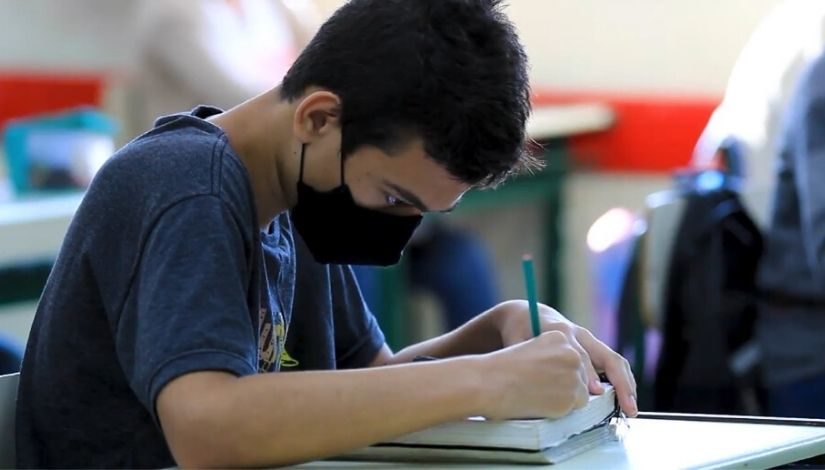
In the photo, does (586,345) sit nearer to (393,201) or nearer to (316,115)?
(393,201)

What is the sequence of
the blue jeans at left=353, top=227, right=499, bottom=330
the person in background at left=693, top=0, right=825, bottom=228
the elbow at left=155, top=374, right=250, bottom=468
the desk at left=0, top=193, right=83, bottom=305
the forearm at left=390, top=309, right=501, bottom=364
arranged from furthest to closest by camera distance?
the blue jeans at left=353, top=227, right=499, bottom=330 → the person in background at left=693, top=0, right=825, bottom=228 → the desk at left=0, top=193, right=83, bottom=305 → the forearm at left=390, top=309, right=501, bottom=364 → the elbow at left=155, top=374, right=250, bottom=468

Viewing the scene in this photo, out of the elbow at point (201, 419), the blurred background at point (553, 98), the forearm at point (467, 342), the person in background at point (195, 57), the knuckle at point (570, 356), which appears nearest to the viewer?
the elbow at point (201, 419)

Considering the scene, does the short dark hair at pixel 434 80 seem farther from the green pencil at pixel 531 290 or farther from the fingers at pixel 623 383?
the fingers at pixel 623 383

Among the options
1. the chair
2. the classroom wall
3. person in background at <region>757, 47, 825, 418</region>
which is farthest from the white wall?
the chair

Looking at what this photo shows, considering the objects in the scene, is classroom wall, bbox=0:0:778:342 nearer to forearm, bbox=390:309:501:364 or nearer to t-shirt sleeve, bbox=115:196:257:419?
forearm, bbox=390:309:501:364

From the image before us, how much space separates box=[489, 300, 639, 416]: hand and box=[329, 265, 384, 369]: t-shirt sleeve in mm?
202

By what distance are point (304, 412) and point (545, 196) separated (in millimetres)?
3245

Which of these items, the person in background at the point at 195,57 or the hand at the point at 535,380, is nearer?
the hand at the point at 535,380

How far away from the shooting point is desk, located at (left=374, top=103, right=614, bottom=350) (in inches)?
147

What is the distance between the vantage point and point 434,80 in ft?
4.07

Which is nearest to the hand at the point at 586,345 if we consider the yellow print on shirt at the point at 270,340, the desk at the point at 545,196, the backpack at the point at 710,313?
the yellow print on shirt at the point at 270,340

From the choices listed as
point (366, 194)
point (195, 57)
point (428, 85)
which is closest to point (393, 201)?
point (366, 194)

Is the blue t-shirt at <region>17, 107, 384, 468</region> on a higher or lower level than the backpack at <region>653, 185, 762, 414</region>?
higher

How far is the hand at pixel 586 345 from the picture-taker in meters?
1.31
